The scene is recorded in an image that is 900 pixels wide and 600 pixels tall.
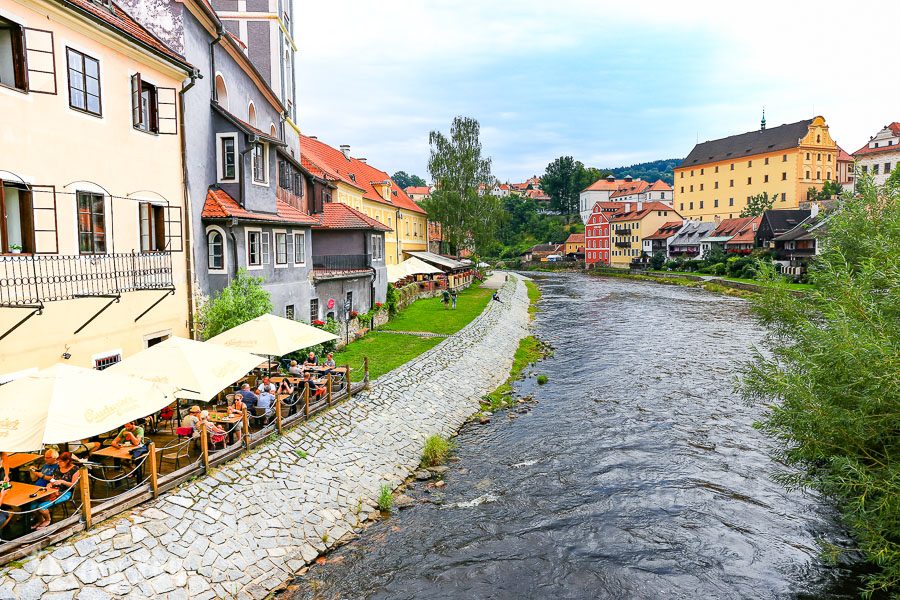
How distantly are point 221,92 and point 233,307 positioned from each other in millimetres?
9049

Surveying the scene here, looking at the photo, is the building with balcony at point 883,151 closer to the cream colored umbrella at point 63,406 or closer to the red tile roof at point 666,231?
the red tile roof at point 666,231

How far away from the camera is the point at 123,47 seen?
1435cm

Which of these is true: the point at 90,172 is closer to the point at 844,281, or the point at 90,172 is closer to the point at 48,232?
the point at 48,232

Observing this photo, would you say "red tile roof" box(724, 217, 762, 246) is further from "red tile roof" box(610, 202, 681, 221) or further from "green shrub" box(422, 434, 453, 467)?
"green shrub" box(422, 434, 453, 467)

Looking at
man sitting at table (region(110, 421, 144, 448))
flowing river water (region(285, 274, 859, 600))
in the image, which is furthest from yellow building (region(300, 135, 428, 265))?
man sitting at table (region(110, 421, 144, 448))

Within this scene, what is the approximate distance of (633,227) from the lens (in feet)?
349

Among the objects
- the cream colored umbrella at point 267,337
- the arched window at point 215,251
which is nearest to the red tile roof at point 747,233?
the arched window at point 215,251

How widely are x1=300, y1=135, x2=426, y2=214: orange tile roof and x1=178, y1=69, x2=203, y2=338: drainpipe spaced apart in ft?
71.0

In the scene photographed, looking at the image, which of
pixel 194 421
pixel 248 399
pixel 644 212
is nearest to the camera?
pixel 194 421

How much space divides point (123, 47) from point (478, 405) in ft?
53.4

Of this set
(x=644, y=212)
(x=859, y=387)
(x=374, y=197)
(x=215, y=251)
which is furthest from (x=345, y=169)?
(x=644, y=212)

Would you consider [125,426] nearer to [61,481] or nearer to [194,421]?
[194,421]

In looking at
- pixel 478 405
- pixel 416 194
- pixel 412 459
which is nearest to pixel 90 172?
pixel 412 459

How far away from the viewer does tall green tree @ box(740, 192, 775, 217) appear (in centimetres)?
9344
